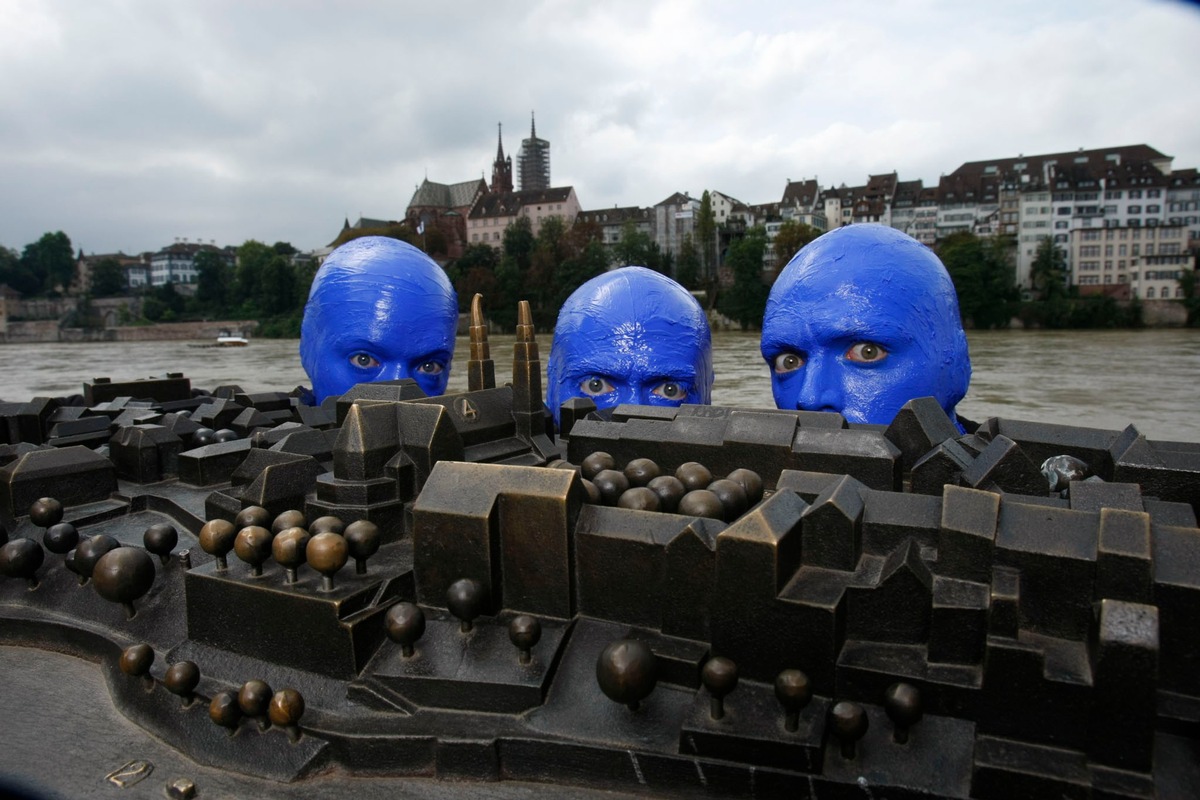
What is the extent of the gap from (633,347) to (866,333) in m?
2.34

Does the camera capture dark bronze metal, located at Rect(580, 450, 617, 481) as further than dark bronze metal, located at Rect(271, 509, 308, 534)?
Yes

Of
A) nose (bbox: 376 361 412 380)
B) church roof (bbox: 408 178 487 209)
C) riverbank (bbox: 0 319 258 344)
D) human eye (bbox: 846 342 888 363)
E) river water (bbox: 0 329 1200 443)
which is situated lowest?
river water (bbox: 0 329 1200 443)

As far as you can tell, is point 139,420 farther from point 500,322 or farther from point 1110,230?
point 1110,230

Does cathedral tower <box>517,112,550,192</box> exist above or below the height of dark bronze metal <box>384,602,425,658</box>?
above

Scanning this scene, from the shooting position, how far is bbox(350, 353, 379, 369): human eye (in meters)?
8.93

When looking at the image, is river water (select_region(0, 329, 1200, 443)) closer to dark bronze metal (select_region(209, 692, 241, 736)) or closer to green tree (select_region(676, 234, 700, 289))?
dark bronze metal (select_region(209, 692, 241, 736))

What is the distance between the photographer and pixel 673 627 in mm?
3182

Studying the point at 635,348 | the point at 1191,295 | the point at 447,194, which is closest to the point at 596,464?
the point at 635,348

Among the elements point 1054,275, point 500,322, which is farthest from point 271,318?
point 1054,275

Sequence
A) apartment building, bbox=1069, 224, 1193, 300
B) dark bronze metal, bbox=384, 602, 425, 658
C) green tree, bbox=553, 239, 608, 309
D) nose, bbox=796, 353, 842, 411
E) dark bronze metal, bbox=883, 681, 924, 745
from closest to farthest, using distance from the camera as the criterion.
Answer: dark bronze metal, bbox=883, 681, 924, 745
dark bronze metal, bbox=384, 602, 425, 658
nose, bbox=796, 353, 842, 411
apartment building, bbox=1069, 224, 1193, 300
green tree, bbox=553, 239, 608, 309

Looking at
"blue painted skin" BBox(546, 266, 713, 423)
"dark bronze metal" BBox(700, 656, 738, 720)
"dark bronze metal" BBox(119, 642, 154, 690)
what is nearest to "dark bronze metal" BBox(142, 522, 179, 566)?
"dark bronze metal" BBox(119, 642, 154, 690)

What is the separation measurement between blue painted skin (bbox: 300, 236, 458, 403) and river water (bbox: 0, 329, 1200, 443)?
10074mm

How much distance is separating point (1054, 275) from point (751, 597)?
209 feet

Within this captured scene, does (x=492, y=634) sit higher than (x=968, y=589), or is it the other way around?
(x=968, y=589)
